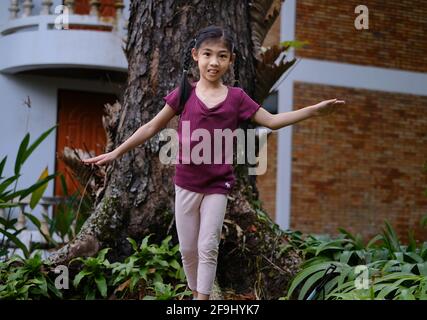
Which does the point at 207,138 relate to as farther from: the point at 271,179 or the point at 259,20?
the point at 271,179

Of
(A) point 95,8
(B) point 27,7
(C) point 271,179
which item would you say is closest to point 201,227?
(C) point 271,179

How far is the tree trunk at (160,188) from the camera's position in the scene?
5.59 m

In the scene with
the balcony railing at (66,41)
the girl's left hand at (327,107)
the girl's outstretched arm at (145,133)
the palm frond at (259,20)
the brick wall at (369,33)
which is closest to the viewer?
the girl's left hand at (327,107)

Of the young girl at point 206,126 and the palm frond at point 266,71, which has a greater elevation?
the palm frond at point 266,71

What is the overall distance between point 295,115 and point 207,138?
38cm

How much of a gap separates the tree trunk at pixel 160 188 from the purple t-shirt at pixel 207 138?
169 cm

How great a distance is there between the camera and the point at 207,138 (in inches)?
150

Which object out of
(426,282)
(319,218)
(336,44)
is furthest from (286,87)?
(426,282)

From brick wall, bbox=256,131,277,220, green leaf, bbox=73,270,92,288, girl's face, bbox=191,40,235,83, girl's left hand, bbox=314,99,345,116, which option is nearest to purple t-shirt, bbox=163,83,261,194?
girl's face, bbox=191,40,235,83

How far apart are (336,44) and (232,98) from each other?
10272 mm

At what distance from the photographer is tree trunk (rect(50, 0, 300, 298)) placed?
220 inches

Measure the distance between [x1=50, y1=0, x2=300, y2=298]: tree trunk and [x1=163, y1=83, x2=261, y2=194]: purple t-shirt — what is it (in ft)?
5.55

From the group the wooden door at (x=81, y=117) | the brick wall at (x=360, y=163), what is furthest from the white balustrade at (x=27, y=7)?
the brick wall at (x=360, y=163)

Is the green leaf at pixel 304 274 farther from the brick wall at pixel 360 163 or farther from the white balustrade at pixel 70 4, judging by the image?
the white balustrade at pixel 70 4
